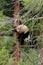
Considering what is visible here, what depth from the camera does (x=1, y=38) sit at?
3.44 metres

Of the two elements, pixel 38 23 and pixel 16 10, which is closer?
pixel 38 23

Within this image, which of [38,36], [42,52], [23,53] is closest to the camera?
[42,52]

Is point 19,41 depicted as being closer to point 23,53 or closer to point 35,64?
point 23,53

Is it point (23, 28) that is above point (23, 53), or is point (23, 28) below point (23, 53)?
above

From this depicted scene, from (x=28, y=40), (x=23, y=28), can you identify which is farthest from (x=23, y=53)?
(x=23, y=28)

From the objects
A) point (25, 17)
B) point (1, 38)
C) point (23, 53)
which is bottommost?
point (23, 53)

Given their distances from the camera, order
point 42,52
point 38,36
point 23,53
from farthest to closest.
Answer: point 23,53 < point 38,36 < point 42,52

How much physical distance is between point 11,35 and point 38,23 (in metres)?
0.49

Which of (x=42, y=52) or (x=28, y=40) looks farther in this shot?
(x=28, y=40)

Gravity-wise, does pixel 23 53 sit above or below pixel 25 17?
below

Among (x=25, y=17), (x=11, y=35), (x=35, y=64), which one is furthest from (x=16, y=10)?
(x=35, y=64)

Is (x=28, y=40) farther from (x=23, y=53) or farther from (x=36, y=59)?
(x=36, y=59)

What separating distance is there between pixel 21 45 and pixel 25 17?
1.94 feet

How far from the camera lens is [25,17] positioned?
3242mm
